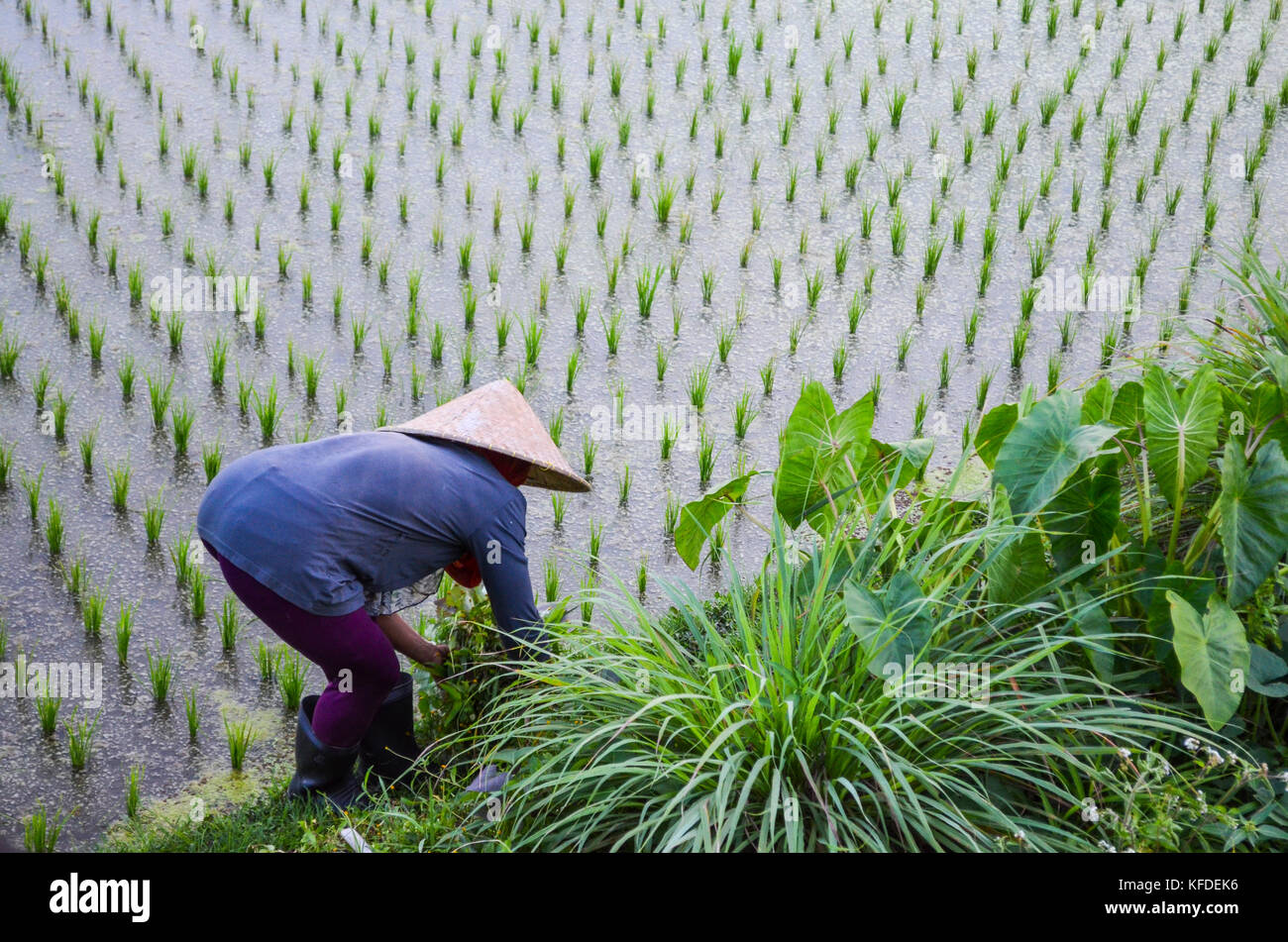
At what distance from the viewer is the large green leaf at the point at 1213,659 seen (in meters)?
2.40

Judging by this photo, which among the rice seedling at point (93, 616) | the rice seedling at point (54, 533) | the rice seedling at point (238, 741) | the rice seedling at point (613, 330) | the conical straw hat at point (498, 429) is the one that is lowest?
the rice seedling at point (238, 741)

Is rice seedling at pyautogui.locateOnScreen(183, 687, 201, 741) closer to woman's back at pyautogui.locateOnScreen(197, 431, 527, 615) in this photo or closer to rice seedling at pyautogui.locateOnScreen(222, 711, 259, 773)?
rice seedling at pyautogui.locateOnScreen(222, 711, 259, 773)

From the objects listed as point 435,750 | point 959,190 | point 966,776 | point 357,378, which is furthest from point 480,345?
point 966,776

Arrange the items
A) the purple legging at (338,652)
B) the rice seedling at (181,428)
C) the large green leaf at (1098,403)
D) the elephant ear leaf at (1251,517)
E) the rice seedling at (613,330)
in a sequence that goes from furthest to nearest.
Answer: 1. the rice seedling at (613,330)
2. the rice seedling at (181,428)
3. the large green leaf at (1098,403)
4. the purple legging at (338,652)
5. the elephant ear leaf at (1251,517)

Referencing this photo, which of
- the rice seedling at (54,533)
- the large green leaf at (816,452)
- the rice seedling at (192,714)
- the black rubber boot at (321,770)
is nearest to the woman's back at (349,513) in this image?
the black rubber boot at (321,770)

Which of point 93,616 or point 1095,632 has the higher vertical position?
point 1095,632

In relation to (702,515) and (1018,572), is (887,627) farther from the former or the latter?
(702,515)

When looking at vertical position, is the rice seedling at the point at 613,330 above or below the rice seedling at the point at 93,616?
above

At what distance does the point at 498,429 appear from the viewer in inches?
111

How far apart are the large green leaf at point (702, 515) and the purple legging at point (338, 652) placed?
2.74 ft

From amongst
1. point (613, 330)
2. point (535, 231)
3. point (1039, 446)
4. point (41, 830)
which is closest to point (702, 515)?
point (1039, 446)

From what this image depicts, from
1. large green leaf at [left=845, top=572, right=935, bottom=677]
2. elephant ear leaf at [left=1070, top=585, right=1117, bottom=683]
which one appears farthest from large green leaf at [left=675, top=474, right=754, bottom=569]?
elephant ear leaf at [left=1070, top=585, right=1117, bottom=683]

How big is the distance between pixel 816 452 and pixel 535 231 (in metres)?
2.93

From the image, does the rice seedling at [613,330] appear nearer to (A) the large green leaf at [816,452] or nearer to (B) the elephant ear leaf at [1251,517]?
(A) the large green leaf at [816,452]
